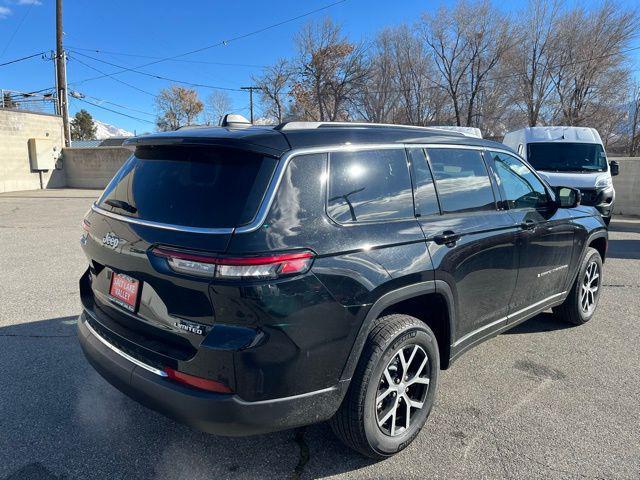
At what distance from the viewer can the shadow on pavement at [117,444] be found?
2578mm

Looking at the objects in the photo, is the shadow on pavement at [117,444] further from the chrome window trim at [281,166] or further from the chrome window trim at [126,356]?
the chrome window trim at [281,166]

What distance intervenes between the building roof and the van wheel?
1.05 m

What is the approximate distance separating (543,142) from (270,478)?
11.1 metres

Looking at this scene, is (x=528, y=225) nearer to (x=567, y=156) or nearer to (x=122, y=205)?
(x=122, y=205)

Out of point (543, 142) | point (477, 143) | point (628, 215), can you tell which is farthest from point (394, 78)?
point (477, 143)

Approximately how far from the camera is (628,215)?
50.0 feet

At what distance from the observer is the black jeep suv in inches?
84.8

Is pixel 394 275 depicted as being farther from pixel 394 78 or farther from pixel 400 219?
pixel 394 78

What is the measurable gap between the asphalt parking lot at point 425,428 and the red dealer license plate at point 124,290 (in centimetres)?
90

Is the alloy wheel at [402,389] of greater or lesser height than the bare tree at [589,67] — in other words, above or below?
below

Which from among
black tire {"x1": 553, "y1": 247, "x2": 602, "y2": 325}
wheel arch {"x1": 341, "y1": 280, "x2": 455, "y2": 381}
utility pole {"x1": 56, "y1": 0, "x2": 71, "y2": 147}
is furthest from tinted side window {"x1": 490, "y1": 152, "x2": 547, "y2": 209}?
utility pole {"x1": 56, "y1": 0, "x2": 71, "y2": 147}

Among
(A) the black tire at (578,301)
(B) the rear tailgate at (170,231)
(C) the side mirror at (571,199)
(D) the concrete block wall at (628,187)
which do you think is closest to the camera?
(B) the rear tailgate at (170,231)

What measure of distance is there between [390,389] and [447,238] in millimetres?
984

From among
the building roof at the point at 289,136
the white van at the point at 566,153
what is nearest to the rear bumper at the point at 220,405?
the building roof at the point at 289,136
